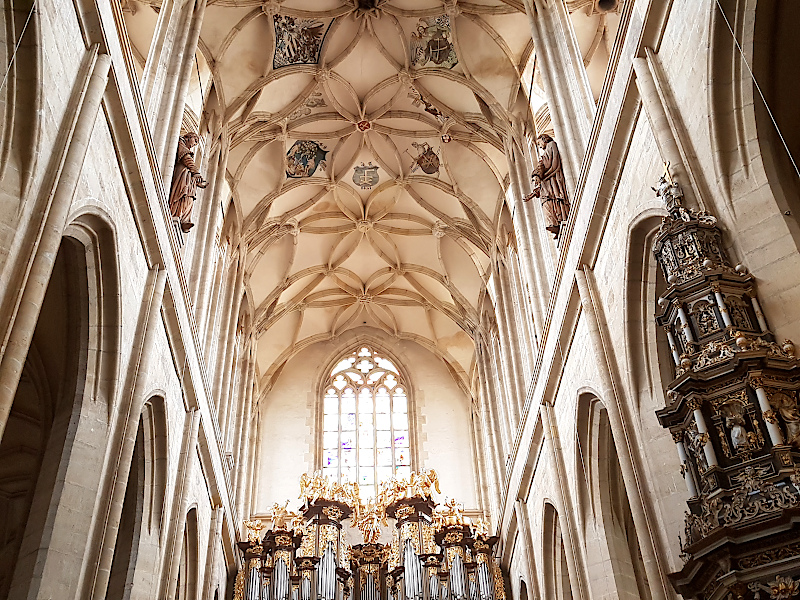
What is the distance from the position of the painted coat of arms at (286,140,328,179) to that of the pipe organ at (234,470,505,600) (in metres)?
6.97

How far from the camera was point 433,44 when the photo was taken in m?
17.4

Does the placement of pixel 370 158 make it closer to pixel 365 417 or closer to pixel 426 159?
pixel 426 159

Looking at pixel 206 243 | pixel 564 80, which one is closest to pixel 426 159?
pixel 206 243

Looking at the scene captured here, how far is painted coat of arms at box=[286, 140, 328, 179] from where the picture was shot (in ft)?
64.5

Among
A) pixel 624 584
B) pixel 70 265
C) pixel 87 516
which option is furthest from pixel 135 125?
pixel 624 584

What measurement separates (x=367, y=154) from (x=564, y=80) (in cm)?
808

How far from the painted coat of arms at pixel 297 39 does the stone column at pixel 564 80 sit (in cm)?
494

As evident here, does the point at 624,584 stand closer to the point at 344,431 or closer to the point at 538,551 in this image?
the point at 538,551

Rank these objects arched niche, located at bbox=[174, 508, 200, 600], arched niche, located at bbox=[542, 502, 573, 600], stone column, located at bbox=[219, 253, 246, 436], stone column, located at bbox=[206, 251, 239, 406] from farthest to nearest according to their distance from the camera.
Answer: stone column, located at bbox=[219, 253, 246, 436]
stone column, located at bbox=[206, 251, 239, 406]
arched niche, located at bbox=[542, 502, 573, 600]
arched niche, located at bbox=[174, 508, 200, 600]

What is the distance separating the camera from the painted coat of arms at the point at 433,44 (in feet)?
56.0

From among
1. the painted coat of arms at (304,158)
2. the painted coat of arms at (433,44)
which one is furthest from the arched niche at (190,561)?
the painted coat of arms at (433,44)

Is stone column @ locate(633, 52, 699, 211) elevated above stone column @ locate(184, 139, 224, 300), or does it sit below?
below

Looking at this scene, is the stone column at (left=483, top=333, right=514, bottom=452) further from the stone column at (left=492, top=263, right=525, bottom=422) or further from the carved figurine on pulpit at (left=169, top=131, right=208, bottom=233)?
the carved figurine on pulpit at (left=169, top=131, right=208, bottom=233)

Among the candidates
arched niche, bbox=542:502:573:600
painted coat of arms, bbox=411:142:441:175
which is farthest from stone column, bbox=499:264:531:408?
painted coat of arms, bbox=411:142:441:175
